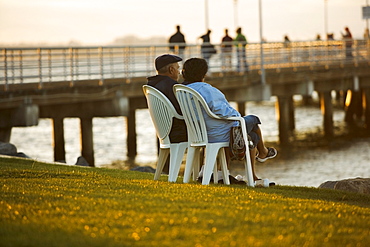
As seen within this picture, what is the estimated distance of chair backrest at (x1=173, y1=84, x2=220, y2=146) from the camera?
908cm

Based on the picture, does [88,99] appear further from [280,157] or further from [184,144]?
[184,144]

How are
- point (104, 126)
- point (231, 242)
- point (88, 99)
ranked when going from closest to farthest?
point (231, 242) < point (88, 99) < point (104, 126)

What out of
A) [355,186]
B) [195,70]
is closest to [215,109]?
[195,70]

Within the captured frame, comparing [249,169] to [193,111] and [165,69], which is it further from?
[165,69]

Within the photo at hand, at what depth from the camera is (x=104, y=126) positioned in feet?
164

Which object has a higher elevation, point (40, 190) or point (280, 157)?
point (40, 190)

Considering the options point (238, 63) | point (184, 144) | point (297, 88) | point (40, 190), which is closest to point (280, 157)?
point (238, 63)

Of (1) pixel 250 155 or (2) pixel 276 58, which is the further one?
(2) pixel 276 58

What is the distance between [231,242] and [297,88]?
29747 mm

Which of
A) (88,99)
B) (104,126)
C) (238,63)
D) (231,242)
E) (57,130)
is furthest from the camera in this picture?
(104,126)

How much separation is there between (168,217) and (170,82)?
3.25m

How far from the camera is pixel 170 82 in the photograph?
31.4 ft

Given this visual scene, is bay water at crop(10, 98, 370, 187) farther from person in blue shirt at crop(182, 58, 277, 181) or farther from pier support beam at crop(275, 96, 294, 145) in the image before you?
person in blue shirt at crop(182, 58, 277, 181)

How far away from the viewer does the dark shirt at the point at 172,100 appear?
31.4 feet
